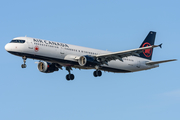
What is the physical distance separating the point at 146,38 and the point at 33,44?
82.8 ft

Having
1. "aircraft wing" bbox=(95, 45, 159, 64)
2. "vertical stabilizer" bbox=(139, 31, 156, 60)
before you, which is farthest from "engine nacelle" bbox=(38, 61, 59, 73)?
"vertical stabilizer" bbox=(139, 31, 156, 60)

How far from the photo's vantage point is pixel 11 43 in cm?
5472

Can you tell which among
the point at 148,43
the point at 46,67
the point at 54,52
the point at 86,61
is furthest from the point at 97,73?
the point at 148,43

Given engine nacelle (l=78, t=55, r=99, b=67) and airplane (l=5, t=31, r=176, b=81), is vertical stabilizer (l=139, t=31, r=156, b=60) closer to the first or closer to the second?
airplane (l=5, t=31, r=176, b=81)

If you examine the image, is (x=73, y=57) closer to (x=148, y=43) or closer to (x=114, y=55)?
(x=114, y=55)

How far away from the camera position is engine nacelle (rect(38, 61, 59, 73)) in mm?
61872

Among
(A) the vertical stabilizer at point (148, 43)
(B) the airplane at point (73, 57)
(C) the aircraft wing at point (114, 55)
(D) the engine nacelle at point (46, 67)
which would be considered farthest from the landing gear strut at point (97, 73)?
(A) the vertical stabilizer at point (148, 43)

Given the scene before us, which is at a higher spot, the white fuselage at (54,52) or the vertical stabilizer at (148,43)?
the vertical stabilizer at (148,43)

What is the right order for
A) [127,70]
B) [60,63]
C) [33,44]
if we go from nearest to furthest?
[33,44] < [60,63] < [127,70]

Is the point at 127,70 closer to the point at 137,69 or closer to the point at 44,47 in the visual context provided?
the point at 137,69

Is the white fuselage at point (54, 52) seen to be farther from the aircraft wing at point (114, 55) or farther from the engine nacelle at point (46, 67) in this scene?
the engine nacelle at point (46, 67)

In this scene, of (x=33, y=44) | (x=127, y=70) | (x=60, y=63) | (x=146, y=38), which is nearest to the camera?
(x=33, y=44)

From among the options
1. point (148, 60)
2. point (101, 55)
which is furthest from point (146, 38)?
point (101, 55)

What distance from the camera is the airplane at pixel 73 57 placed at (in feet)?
178
